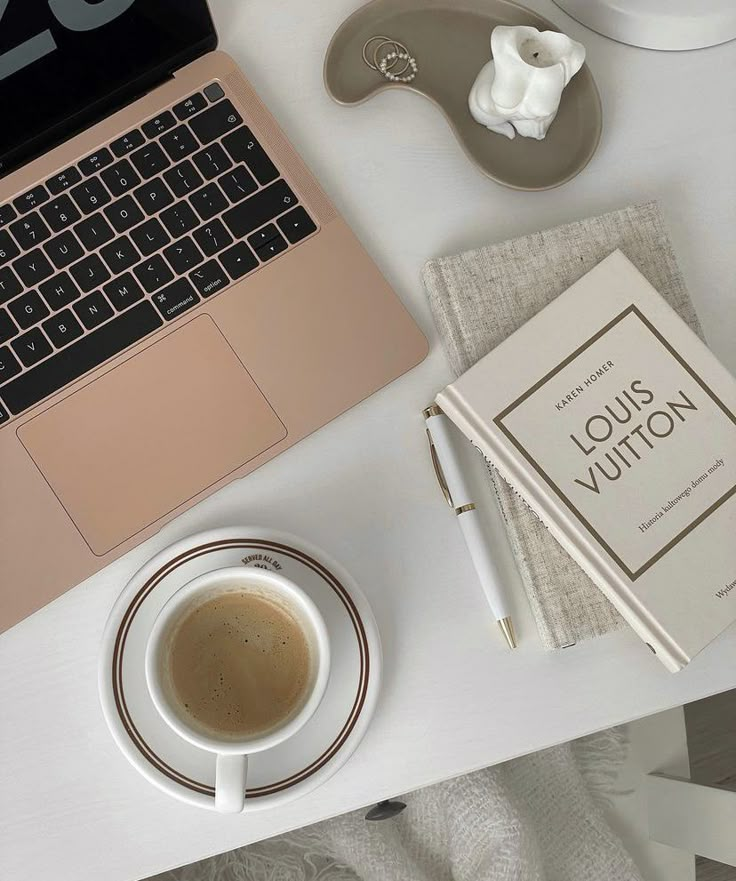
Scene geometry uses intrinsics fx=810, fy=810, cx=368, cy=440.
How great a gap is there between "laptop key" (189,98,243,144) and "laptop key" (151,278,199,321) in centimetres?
11

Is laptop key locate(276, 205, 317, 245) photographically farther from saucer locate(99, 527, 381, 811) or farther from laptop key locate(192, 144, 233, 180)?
saucer locate(99, 527, 381, 811)

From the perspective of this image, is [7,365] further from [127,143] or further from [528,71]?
[528,71]

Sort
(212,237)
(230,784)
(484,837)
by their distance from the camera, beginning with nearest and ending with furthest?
1. (230,784)
2. (212,237)
3. (484,837)

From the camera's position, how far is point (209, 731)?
0.53 meters

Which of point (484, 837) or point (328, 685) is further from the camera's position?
point (484, 837)

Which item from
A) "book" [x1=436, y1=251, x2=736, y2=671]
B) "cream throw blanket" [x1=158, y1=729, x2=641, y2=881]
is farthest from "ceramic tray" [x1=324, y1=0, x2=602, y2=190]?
"cream throw blanket" [x1=158, y1=729, x2=641, y2=881]

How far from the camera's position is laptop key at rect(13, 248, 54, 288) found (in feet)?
1.94

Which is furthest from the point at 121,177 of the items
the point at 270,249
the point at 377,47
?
the point at 377,47

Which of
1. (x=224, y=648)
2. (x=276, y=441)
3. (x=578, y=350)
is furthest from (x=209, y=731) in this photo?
(x=578, y=350)

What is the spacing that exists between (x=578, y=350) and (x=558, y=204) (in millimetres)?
141

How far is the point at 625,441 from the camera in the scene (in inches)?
22.0

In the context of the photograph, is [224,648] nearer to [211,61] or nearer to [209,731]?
[209,731]

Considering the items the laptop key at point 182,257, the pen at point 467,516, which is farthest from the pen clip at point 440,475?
the laptop key at point 182,257

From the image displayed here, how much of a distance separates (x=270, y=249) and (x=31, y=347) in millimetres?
186
